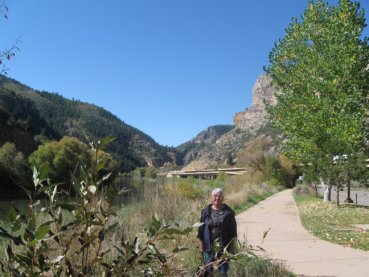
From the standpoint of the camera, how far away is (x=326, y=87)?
80.3ft

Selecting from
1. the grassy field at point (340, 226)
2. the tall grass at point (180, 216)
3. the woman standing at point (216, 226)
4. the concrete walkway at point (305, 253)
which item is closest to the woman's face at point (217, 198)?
the woman standing at point (216, 226)

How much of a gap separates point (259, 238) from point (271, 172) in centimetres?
4318

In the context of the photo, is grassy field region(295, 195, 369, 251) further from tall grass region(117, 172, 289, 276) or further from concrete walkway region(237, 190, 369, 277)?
tall grass region(117, 172, 289, 276)

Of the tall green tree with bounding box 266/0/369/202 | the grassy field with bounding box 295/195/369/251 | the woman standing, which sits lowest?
the grassy field with bounding box 295/195/369/251

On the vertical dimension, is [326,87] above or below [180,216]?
above

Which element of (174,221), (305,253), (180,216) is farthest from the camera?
(180,216)

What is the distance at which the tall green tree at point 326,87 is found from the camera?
23891 millimetres

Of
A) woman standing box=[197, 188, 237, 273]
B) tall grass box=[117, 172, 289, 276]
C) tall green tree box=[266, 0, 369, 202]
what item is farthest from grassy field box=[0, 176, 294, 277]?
tall green tree box=[266, 0, 369, 202]

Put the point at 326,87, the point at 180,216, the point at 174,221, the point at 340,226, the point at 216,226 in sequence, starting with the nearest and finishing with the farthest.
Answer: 1. the point at 174,221
2. the point at 216,226
3. the point at 180,216
4. the point at 340,226
5. the point at 326,87

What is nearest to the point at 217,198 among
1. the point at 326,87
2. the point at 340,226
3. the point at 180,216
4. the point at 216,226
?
the point at 216,226

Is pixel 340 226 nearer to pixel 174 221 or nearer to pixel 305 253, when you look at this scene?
pixel 305 253

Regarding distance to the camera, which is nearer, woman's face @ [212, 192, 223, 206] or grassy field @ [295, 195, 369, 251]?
woman's face @ [212, 192, 223, 206]

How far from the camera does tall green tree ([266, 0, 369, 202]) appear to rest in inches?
941

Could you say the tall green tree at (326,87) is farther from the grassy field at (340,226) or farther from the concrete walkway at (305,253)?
the concrete walkway at (305,253)
